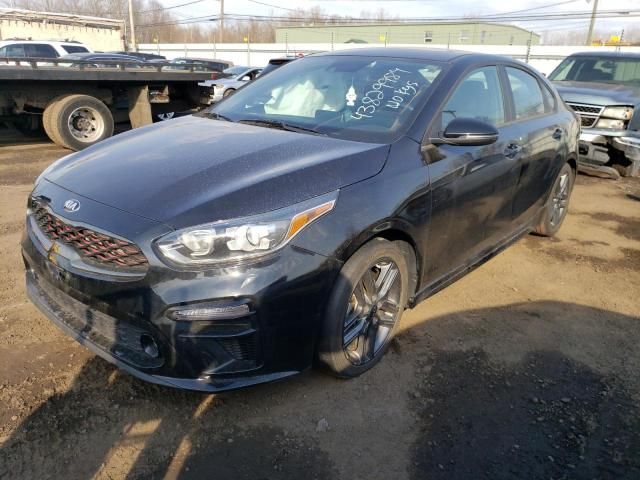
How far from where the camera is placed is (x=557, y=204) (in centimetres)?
521

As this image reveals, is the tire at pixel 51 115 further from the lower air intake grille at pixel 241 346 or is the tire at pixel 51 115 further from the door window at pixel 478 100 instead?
the lower air intake grille at pixel 241 346

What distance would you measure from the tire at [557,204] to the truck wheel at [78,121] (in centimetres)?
718

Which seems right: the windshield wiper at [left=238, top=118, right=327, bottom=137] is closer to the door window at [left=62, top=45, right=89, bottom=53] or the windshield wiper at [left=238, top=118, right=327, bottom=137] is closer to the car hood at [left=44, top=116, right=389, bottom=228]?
the car hood at [left=44, top=116, right=389, bottom=228]

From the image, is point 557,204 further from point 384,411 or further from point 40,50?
point 40,50

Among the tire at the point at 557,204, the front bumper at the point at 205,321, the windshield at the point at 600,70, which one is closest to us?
the front bumper at the point at 205,321

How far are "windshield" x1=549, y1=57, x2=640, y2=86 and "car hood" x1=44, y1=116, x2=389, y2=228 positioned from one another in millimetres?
7804

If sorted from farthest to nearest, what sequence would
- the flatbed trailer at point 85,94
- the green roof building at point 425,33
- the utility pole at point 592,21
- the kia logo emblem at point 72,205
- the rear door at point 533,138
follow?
1. the green roof building at point 425,33
2. the utility pole at point 592,21
3. the flatbed trailer at point 85,94
4. the rear door at point 533,138
5. the kia logo emblem at point 72,205

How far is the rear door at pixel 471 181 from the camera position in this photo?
10.2 ft

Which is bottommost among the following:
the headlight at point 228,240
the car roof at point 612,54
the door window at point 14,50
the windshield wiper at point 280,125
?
the headlight at point 228,240

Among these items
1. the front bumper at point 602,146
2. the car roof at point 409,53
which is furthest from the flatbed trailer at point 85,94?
the front bumper at point 602,146

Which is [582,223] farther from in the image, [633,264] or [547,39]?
[547,39]

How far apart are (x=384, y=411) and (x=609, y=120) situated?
22.4 ft

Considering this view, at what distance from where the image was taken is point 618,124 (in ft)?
24.7

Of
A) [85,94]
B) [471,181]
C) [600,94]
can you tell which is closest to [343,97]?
[471,181]
